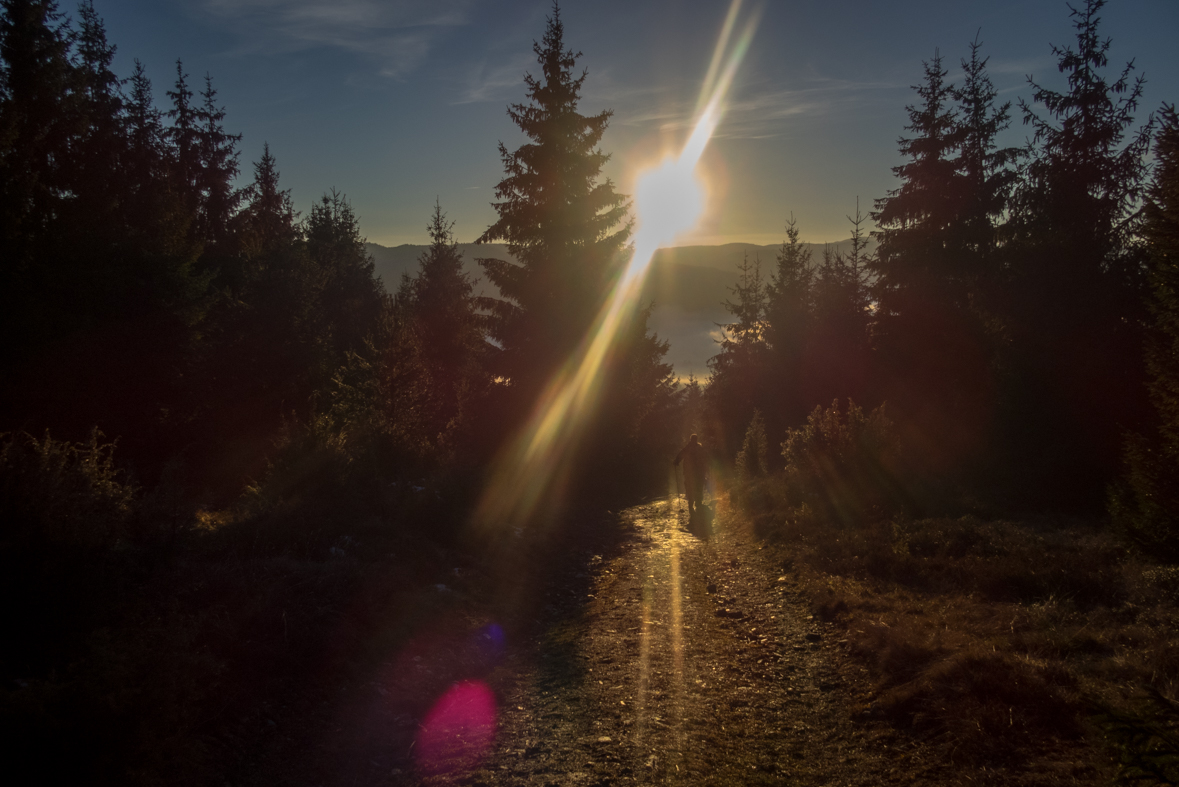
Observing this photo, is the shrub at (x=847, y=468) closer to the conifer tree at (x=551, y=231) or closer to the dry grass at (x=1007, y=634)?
the dry grass at (x=1007, y=634)

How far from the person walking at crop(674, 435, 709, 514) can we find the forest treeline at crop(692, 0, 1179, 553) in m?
2.76

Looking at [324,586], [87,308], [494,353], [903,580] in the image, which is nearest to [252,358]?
[87,308]

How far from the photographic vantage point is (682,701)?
5996mm

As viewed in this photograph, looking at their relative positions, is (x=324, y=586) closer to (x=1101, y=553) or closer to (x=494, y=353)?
→ (x=1101, y=553)

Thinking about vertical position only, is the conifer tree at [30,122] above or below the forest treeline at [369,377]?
above

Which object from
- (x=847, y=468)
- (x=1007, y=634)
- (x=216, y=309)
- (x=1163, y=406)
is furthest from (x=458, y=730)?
(x=216, y=309)

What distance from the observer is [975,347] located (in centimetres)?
2245

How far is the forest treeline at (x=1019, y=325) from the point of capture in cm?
769

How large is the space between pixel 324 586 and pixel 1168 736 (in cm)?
789

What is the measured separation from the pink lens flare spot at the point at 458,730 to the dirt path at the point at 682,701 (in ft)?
0.12

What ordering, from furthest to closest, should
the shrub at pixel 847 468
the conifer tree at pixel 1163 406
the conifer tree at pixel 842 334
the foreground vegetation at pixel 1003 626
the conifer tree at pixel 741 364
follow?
the conifer tree at pixel 741 364 → the conifer tree at pixel 842 334 → the shrub at pixel 847 468 → the conifer tree at pixel 1163 406 → the foreground vegetation at pixel 1003 626

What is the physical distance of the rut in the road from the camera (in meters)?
4.79

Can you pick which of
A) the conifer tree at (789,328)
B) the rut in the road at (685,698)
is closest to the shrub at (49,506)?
the rut in the road at (685,698)

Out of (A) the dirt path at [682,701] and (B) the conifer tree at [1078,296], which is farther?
(B) the conifer tree at [1078,296]
